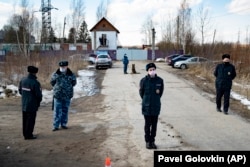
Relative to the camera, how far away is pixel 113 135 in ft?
30.7

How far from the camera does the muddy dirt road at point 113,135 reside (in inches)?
294

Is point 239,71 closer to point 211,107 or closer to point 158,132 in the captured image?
point 211,107

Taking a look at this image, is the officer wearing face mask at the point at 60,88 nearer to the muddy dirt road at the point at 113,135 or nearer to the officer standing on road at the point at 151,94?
the muddy dirt road at the point at 113,135

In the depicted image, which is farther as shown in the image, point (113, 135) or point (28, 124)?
point (113, 135)

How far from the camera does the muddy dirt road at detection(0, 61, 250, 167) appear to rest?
24.5ft

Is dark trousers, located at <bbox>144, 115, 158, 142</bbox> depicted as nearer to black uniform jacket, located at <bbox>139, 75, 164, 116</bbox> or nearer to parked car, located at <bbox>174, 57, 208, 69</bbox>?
black uniform jacket, located at <bbox>139, 75, 164, 116</bbox>

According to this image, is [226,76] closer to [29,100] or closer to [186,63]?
[29,100]

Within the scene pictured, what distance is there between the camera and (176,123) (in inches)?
425

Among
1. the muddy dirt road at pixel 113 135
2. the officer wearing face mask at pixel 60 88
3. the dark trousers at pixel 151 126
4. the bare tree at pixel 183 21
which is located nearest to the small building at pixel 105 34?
the bare tree at pixel 183 21

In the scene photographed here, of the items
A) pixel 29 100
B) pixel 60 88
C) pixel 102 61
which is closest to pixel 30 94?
pixel 29 100

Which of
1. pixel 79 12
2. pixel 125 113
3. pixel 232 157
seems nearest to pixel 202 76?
pixel 125 113

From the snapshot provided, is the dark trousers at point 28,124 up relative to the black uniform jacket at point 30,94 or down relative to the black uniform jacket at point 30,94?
down

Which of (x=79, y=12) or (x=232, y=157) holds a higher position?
(x=79, y=12)

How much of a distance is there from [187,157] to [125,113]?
7403 mm
